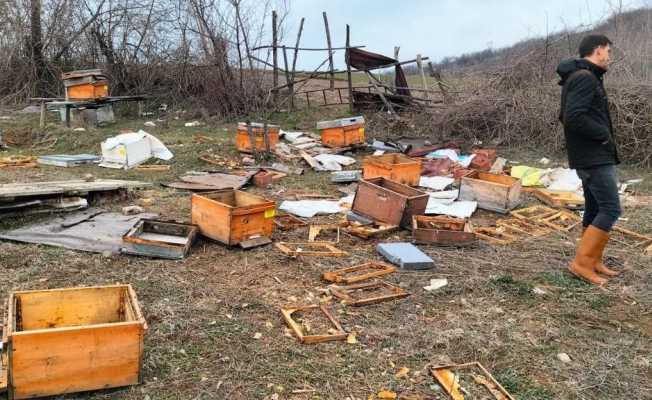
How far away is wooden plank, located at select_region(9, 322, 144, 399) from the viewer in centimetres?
286

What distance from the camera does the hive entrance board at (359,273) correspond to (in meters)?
4.78

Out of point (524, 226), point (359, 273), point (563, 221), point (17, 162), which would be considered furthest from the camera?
point (17, 162)

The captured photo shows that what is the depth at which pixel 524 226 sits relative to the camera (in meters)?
6.70

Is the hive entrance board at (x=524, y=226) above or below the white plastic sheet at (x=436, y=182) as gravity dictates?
below

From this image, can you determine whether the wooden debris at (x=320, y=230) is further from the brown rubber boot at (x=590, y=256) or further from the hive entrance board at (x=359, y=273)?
the brown rubber boot at (x=590, y=256)

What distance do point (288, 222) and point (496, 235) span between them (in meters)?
2.35

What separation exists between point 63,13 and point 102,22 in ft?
3.80

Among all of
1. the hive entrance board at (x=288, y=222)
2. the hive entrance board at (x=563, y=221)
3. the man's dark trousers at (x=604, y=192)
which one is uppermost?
the man's dark trousers at (x=604, y=192)

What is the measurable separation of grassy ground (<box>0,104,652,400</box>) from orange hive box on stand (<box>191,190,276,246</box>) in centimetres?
18

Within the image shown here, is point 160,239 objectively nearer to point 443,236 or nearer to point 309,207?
point 309,207

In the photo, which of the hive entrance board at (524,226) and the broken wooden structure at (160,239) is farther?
the hive entrance board at (524,226)

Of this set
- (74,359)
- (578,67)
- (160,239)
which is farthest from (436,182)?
(74,359)

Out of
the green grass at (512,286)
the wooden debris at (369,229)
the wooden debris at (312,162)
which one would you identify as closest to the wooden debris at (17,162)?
the wooden debris at (312,162)

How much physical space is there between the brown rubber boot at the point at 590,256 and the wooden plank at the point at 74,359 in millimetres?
3697
